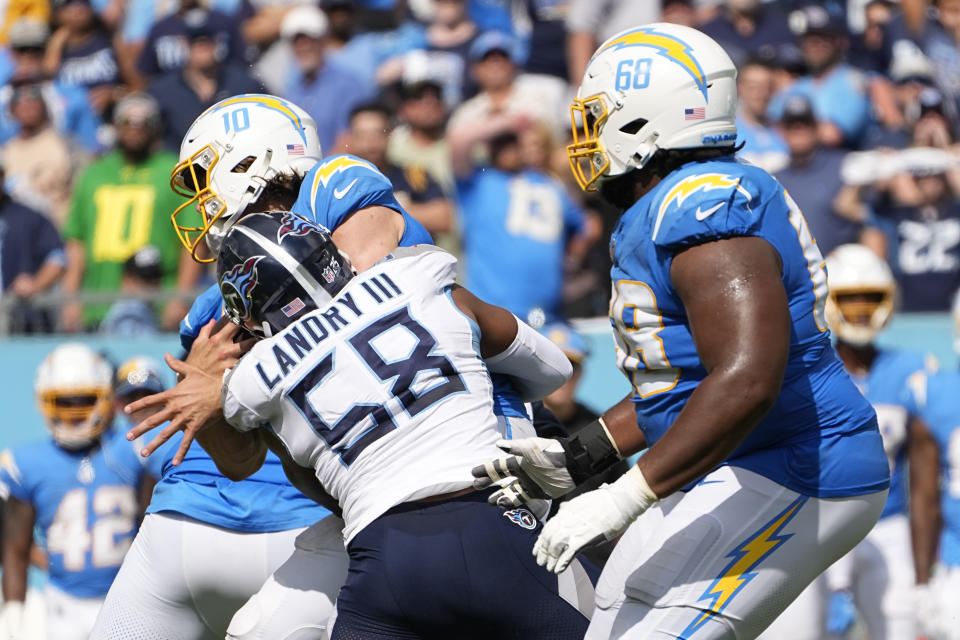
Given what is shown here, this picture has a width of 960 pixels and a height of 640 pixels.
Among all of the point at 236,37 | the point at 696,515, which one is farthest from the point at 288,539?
the point at 236,37

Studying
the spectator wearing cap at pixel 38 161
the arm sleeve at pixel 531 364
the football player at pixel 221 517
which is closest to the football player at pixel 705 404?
the arm sleeve at pixel 531 364

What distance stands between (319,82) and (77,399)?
3.35m

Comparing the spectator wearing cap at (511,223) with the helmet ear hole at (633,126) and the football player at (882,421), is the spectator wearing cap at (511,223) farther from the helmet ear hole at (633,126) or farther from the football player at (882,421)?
the helmet ear hole at (633,126)

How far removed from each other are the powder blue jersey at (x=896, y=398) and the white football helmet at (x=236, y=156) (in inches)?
135

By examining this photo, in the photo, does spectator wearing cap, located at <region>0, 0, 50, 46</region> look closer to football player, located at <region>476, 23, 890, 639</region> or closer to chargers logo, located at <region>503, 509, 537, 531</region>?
football player, located at <region>476, 23, 890, 639</region>

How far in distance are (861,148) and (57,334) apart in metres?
5.04

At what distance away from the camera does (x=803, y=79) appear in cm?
943

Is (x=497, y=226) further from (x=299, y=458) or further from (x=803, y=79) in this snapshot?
(x=299, y=458)

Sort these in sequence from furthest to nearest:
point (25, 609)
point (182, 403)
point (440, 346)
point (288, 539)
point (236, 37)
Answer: point (236, 37) → point (25, 609) → point (288, 539) → point (182, 403) → point (440, 346)

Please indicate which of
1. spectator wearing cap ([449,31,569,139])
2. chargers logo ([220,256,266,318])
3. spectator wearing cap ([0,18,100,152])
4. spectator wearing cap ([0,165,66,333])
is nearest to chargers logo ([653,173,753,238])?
chargers logo ([220,256,266,318])

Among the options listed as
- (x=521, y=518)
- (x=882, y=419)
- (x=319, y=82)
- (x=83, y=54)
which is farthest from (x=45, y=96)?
(x=521, y=518)

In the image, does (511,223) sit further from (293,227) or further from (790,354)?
(790,354)

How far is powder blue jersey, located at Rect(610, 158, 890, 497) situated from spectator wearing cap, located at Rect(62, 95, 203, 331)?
18.6ft

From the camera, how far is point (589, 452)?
327 centimetres
